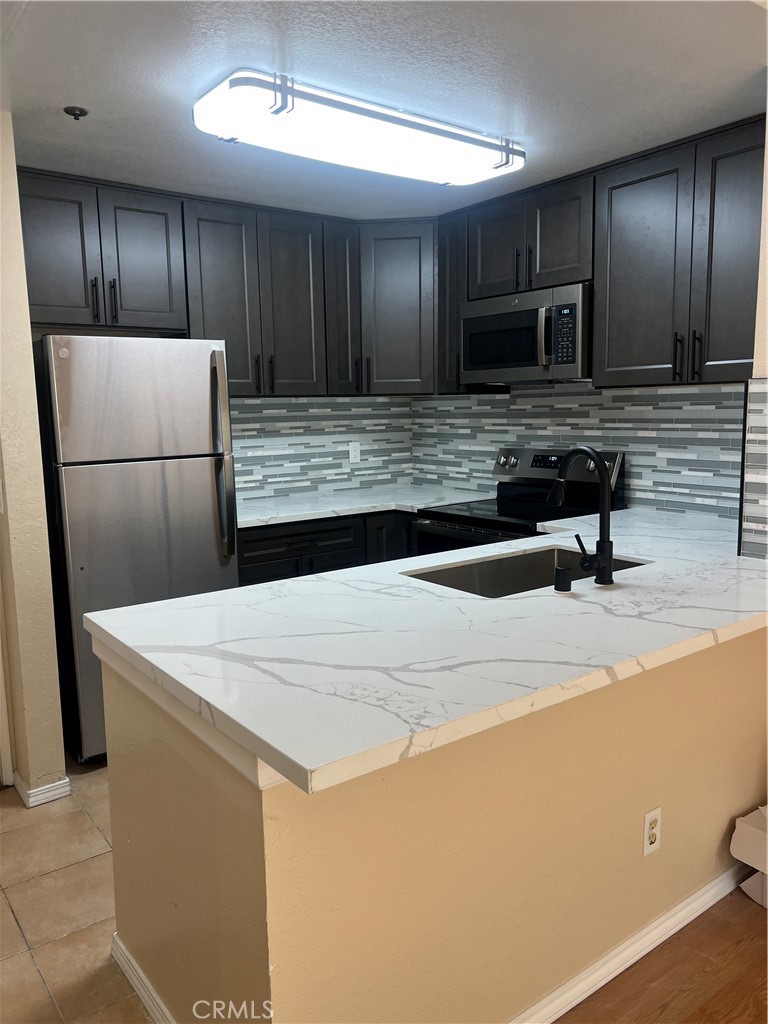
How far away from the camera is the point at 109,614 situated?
5.91 feet

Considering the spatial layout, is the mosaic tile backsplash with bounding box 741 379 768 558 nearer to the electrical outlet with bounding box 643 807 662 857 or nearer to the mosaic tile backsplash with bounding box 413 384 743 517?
the mosaic tile backsplash with bounding box 413 384 743 517

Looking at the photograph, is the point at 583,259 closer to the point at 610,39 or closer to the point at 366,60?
the point at 610,39

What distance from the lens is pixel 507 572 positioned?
2400 mm

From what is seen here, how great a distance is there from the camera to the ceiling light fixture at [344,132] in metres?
2.05

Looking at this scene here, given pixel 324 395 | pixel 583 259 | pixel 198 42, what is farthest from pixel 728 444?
pixel 198 42

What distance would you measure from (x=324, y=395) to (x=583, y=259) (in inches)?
54.0

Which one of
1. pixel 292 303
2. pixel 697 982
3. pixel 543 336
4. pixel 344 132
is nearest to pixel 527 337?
pixel 543 336

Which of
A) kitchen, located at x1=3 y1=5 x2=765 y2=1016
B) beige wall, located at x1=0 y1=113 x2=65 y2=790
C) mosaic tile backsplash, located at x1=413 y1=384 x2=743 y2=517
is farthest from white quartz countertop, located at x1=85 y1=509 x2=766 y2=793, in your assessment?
beige wall, located at x1=0 y1=113 x2=65 y2=790

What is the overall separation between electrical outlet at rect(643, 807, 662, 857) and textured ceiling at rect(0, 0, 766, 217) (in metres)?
1.94

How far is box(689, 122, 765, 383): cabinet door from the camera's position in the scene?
8.42ft

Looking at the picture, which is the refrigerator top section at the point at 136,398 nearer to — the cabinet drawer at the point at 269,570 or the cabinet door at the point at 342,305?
the cabinet drawer at the point at 269,570

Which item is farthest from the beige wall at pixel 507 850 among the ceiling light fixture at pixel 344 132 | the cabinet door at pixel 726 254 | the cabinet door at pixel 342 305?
the cabinet door at pixel 342 305

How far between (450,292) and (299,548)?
57.2 inches

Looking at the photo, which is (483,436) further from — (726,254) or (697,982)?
(697,982)
